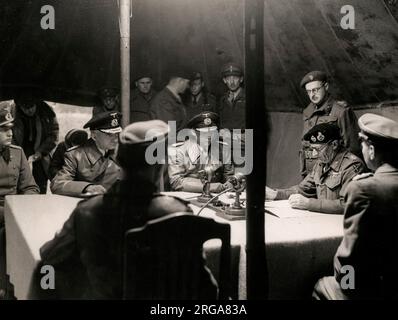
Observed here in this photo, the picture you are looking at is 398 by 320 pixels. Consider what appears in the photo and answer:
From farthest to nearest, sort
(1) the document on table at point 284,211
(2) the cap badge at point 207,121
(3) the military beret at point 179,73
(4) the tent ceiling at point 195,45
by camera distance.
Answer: (3) the military beret at point 179,73
(4) the tent ceiling at point 195,45
(2) the cap badge at point 207,121
(1) the document on table at point 284,211

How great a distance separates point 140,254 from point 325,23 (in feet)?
14.0

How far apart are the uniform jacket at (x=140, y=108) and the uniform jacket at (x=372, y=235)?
3.56 meters

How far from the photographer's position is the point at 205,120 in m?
3.87

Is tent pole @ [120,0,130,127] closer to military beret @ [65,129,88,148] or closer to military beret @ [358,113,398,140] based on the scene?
military beret @ [358,113,398,140]

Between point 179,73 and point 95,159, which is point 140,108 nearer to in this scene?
point 179,73

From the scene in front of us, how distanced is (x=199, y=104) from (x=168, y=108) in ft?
1.67

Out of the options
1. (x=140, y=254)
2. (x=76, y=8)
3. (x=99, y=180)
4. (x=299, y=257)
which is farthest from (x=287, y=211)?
(x=76, y=8)

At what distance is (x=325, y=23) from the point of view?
493 cm

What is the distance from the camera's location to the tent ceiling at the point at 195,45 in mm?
4762

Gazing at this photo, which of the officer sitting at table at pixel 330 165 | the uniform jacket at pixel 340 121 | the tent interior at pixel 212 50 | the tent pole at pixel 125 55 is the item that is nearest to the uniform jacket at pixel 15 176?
the tent pole at pixel 125 55

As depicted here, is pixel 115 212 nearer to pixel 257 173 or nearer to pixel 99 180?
pixel 257 173

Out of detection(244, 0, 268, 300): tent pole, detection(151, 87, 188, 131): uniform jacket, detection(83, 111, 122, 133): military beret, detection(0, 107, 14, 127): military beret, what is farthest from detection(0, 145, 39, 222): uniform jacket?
detection(244, 0, 268, 300): tent pole

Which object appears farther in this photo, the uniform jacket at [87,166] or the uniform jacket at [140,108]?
the uniform jacket at [140,108]

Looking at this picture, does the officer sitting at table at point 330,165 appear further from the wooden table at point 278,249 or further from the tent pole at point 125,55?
the tent pole at point 125,55
